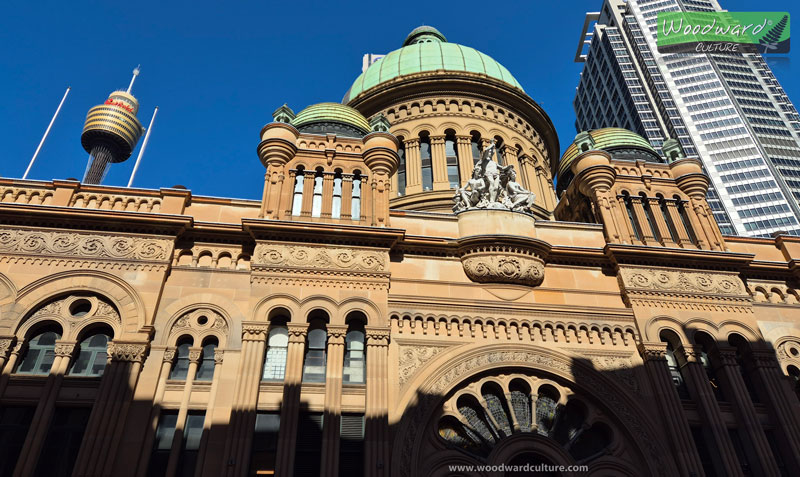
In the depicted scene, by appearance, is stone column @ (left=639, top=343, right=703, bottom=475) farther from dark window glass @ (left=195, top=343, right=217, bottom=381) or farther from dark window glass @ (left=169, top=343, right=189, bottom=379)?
dark window glass @ (left=169, top=343, right=189, bottom=379)

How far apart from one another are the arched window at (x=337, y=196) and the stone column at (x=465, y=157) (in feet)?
30.6

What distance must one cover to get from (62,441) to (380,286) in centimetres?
905

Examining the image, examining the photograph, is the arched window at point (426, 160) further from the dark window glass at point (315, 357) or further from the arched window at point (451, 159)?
the dark window glass at point (315, 357)

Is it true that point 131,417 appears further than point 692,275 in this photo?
No

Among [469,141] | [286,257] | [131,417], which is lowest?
[131,417]

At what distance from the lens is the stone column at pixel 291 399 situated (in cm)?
1335

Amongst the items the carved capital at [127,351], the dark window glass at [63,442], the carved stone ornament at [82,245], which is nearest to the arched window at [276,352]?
the carved capital at [127,351]

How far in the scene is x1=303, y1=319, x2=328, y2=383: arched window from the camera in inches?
607

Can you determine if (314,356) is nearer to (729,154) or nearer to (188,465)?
(188,465)

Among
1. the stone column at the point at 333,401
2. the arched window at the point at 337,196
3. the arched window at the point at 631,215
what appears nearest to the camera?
the stone column at the point at 333,401

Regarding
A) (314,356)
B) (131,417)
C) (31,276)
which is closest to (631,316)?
(314,356)

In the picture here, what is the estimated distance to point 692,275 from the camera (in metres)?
18.8

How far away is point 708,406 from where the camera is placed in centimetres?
1599

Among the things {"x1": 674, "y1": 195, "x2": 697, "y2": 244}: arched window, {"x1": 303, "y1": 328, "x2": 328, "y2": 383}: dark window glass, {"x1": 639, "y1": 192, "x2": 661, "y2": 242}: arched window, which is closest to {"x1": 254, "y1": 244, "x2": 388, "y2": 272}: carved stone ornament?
{"x1": 303, "y1": 328, "x2": 328, "y2": 383}: dark window glass
